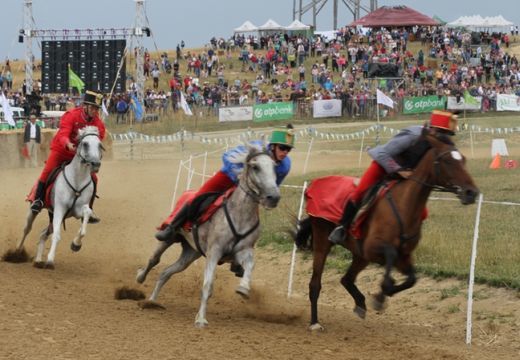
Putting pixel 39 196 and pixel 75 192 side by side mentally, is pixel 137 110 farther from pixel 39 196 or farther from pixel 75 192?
pixel 75 192

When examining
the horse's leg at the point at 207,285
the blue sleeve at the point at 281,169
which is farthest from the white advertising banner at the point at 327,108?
the horse's leg at the point at 207,285

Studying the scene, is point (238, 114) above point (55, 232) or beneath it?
above

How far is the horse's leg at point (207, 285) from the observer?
33.1 ft

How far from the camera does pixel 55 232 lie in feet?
44.3

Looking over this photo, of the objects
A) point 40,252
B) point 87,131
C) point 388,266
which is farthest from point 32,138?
point 388,266

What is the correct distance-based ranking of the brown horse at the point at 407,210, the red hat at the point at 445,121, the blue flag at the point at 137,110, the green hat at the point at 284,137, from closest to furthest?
1. the brown horse at the point at 407,210
2. the red hat at the point at 445,121
3. the green hat at the point at 284,137
4. the blue flag at the point at 137,110

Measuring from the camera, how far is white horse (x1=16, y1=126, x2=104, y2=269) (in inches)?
530

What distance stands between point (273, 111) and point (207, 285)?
33539 mm

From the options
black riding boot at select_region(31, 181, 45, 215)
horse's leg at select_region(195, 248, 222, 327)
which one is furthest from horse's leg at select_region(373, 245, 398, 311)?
black riding boot at select_region(31, 181, 45, 215)

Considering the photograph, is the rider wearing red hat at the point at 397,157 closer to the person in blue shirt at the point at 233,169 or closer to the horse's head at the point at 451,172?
the horse's head at the point at 451,172

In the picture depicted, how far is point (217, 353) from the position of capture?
28.7 ft

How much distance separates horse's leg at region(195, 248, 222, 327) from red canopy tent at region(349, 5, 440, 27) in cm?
5290

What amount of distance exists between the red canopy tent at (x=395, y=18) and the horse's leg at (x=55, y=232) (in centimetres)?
4996

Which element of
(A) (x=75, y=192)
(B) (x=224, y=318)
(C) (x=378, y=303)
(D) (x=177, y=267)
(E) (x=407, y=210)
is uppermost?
(E) (x=407, y=210)
